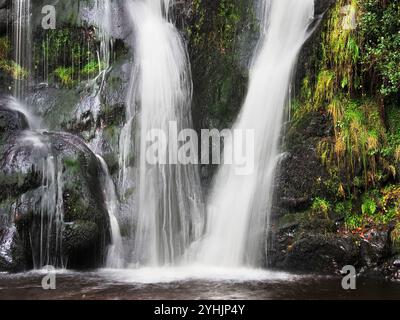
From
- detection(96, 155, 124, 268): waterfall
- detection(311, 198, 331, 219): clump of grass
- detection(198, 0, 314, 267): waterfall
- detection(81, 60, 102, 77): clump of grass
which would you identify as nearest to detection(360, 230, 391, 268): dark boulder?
detection(311, 198, 331, 219): clump of grass

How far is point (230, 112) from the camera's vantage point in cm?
1080

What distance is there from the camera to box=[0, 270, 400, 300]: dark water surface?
666 cm

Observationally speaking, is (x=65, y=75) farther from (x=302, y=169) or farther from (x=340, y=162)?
(x=340, y=162)

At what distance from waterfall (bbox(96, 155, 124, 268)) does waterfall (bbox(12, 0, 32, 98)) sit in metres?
4.02

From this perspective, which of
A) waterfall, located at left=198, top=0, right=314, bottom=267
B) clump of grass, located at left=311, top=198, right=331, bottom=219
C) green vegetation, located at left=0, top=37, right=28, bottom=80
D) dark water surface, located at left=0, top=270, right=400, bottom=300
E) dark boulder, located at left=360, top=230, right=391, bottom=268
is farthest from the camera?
green vegetation, located at left=0, top=37, right=28, bottom=80

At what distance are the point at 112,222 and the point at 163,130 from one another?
2.31m

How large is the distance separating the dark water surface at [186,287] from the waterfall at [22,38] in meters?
6.48

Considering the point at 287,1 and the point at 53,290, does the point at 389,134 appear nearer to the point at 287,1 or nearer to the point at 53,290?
the point at 287,1

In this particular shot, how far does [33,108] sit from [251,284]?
23.9 ft

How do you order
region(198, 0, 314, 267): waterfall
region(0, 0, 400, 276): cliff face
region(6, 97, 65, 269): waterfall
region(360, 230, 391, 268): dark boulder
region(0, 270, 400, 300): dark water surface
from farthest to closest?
1. region(198, 0, 314, 267): waterfall
2. region(6, 97, 65, 269): waterfall
3. region(0, 0, 400, 276): cliff face
4. region(360, 230, 391, 268): dark boulder
5. region(0, 270, 400, 300): dark water surface

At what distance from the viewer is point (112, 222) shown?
9547 mm

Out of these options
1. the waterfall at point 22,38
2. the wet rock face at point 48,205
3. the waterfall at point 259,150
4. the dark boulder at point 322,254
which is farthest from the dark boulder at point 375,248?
the waterfall at point 22,38

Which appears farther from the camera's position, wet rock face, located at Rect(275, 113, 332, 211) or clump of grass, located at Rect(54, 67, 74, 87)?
clump of grass, located at Rect(54, 67, 74, 87)

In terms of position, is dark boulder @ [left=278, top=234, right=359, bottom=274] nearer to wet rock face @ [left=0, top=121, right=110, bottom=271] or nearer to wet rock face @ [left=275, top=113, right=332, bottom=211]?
wet rock face @ [left=275, top=113, right=332, bottom=211]
